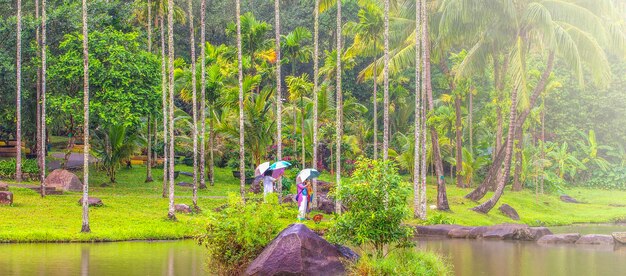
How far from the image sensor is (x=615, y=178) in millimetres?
65250

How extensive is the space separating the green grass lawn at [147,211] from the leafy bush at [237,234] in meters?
0.54

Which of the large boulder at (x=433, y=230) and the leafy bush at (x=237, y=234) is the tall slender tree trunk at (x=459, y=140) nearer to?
the large boulder at (x=433, y=230)

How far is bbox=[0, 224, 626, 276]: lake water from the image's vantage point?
23.1 meters

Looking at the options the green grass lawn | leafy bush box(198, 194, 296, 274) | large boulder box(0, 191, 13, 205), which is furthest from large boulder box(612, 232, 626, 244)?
large boulder box(0, 191, 13, 205)

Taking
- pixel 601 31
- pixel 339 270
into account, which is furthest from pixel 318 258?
pixel 601 31

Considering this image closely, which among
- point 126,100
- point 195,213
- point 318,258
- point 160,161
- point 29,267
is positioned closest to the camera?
point 318,258

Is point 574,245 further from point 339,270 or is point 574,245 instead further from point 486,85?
point 486,85

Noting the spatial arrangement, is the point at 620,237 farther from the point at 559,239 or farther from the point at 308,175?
the point at 308,175

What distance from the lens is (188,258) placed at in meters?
26.3

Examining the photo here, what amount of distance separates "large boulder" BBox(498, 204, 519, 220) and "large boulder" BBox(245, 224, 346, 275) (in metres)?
25.6

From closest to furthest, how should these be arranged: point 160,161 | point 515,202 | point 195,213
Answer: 1. point 195,213
2. point 515,202
3. point 160,161

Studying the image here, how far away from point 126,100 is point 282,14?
26444 millimetres

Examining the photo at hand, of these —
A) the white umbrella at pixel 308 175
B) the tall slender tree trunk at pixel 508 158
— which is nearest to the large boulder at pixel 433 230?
the white umbrella at pixel 308 175

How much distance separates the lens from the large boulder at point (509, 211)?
45.8 meters
